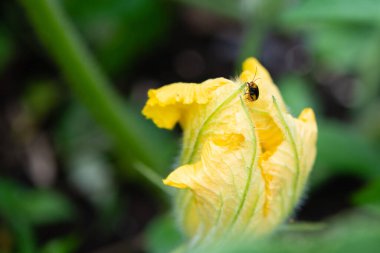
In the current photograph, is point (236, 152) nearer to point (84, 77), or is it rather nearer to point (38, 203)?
point (84, 77)

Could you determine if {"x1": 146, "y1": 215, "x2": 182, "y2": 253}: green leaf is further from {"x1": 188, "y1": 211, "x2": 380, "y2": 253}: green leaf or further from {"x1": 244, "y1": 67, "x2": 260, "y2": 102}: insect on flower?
{"x1": 188, "y1": 211, "x2": 380, "y2": 253}: green leaf

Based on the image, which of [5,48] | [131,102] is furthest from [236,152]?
[5,48]

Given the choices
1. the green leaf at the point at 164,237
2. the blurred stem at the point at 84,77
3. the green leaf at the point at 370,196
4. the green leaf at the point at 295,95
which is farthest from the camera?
the green leaf at the point at 295,95

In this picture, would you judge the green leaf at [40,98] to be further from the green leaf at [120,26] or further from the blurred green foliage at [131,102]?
the green leaf at [120,26]

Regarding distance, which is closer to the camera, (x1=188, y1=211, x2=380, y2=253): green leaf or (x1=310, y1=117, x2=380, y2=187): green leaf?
(x1=188, y1=211, x2=380, y2=253): green leaf

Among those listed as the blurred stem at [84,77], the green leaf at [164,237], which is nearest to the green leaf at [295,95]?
the blurred stem at [84,77]

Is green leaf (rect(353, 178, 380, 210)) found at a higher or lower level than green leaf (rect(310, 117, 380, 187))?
lower

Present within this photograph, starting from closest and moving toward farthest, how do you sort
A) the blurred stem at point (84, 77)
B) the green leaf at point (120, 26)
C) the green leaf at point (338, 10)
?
1. the green leaf at point (338, 10)
2. the blurred stem at point (84, 77)
3. the green leaf at point (120, 26)

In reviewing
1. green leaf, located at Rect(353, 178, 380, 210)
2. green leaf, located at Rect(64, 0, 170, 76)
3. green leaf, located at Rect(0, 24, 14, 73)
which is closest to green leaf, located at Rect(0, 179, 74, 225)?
green leaf, located at Rect(0, 24, 14, 73)
